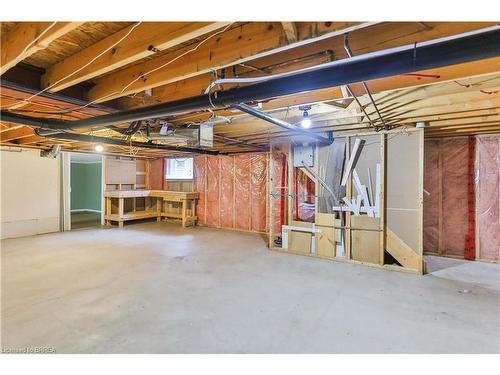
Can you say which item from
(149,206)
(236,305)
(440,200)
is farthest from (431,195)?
(149,206)

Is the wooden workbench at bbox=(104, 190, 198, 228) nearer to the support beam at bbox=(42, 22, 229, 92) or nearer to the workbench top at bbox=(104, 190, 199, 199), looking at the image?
the workbench top at bbox=(104, 190, 199, 199)

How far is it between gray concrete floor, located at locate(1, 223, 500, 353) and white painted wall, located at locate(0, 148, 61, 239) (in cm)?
173

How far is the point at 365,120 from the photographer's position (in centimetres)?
354

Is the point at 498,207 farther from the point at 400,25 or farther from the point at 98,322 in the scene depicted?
the point at 98,322

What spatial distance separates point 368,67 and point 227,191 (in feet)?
19.3

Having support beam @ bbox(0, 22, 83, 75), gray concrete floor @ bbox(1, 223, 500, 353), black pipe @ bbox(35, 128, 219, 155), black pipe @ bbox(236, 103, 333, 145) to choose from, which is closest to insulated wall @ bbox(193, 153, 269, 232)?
black pipe @ bbox(35, 128, 219, 155)

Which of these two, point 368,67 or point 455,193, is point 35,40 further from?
point 455,193

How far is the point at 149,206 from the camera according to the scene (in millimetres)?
8516

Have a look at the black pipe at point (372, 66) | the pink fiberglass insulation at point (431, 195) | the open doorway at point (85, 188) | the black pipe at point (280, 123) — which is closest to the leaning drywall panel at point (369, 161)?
the black pipe at point (280, 123)

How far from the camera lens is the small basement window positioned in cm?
779

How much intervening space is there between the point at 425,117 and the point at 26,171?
7675 millimetres

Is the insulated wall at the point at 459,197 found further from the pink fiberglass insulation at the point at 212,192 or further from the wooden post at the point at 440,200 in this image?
the pink fiberglass insulation at the point at 212,192

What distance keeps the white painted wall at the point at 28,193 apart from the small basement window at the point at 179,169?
8.98 ft

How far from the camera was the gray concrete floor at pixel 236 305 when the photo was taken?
2.08 metres
